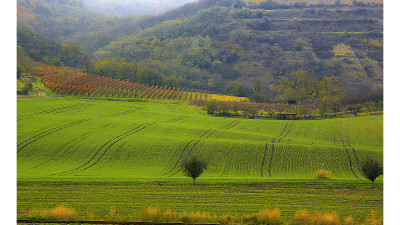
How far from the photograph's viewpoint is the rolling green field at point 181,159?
18.8m

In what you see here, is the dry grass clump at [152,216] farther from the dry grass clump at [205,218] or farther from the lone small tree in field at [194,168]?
the lone small tree in field at [194,168]

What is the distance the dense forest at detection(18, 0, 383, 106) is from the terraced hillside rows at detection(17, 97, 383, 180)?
A: 1055 inches

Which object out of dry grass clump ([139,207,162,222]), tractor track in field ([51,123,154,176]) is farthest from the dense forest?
dry grass clump ([139,207,162,222])

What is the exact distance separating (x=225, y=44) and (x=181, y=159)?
10315cm

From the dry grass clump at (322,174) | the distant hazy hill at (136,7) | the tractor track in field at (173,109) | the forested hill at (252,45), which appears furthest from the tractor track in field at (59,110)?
the distant hazy hill at (136,7)

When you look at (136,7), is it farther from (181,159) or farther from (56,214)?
(56,214)

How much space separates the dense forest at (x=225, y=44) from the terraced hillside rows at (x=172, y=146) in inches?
1055

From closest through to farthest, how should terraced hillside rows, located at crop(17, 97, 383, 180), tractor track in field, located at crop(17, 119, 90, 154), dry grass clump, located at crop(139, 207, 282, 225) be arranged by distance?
dry grass clump, located at crop(139, 207, 282, 225) < terraced hillside rows, located at crop(17, 97, 383, 180) < tractor track in field, located at crop(17, 119, 90, 154)

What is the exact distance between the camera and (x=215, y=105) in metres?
57.3

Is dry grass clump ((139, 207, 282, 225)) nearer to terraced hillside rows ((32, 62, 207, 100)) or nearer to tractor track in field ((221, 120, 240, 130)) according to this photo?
tractor track in field ((221, 120, 240, 130))

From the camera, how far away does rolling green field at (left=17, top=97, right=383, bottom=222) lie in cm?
1881


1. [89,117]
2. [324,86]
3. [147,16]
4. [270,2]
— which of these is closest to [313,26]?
[270,2]

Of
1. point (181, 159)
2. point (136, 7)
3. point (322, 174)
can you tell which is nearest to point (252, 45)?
point (136, 7)

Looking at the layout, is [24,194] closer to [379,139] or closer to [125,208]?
[125,208]
